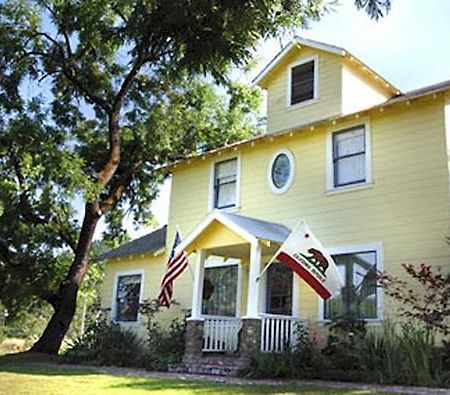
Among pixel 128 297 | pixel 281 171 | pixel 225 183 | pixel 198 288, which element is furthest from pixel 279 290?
pixel 128 297

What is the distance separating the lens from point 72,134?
21.8m

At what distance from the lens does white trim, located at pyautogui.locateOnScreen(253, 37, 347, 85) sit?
15.1 meters

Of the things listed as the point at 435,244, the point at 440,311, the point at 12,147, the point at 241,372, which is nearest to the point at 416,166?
the point at 435,244

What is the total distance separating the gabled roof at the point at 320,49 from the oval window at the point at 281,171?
8.39ft

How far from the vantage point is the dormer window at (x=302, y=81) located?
15703mm

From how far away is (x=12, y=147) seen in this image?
60.7ft

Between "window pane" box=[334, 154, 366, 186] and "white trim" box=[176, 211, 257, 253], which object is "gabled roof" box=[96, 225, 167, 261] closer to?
"white trim" box=[176, 211, 257, 253]

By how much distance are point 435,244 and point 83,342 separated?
11.0 metres

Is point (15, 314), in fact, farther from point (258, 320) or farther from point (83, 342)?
point (258, 320)

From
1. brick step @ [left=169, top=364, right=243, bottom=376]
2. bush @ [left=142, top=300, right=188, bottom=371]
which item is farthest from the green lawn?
bush @ [left=142, top=300, right=188, bottom=371]

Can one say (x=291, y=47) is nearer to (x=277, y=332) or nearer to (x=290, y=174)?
(x=290, y=174)

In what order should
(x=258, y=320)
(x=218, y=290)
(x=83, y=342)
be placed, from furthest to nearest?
(x=83, y=342) → (x=218, y=290) → (x=258, y=320)

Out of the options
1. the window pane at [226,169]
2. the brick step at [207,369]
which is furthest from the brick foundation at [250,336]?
the window pane at [226,169]

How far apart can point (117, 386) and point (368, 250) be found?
243 inches
